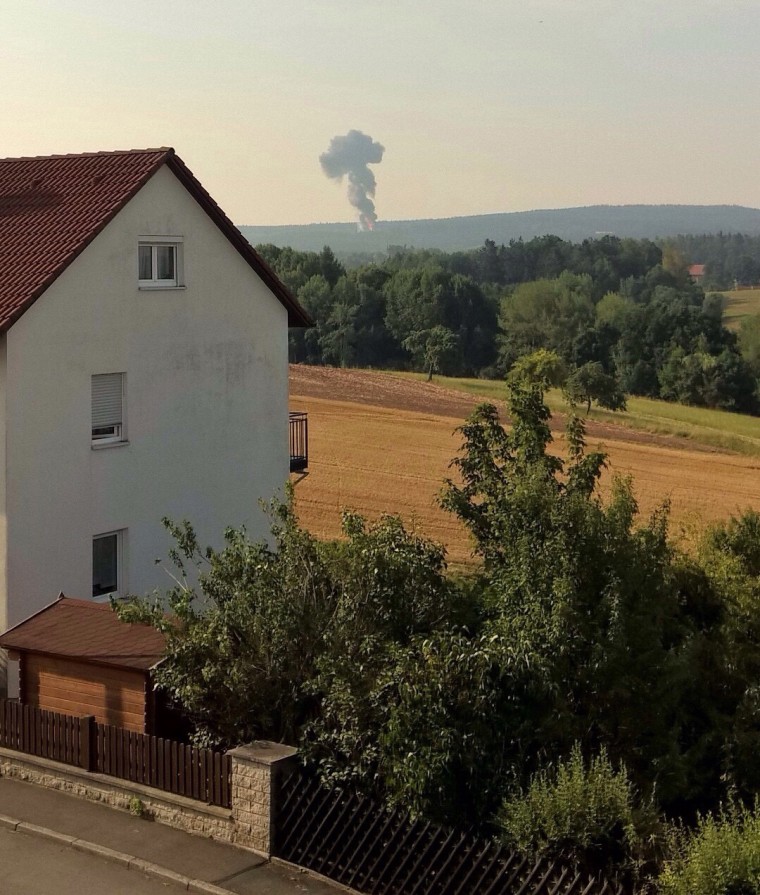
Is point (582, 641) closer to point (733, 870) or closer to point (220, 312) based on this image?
point (733, 870)

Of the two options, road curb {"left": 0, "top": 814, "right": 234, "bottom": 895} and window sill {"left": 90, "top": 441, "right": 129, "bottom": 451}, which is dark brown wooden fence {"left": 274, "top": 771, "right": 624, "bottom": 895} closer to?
road curb {"left": 0, "top": 814, "right": 234, "bottom": 895}

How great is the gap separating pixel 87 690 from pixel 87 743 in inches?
40.6

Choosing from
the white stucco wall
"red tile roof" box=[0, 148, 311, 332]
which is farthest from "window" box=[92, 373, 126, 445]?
"red tile roof" box=[0, 148, 311, 332]

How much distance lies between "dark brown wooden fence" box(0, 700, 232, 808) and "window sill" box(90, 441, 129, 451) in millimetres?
6373

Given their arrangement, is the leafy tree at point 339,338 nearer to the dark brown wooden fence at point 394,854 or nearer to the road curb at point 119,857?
the road curb at point 119,857

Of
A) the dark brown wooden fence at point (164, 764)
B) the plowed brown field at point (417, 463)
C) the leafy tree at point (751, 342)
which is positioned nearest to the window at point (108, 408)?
the dark brown wooden fence at point (164, 764)

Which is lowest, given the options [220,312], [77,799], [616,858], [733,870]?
[77,799]

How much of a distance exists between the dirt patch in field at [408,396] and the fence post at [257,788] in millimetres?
45028

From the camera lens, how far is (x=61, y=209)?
22062 millimetres

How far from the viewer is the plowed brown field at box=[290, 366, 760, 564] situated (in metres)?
39.9

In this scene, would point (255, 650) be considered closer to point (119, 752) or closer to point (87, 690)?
point (119, 752)

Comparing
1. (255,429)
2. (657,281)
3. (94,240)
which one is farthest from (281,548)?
(657,281)

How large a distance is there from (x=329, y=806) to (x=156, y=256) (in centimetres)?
1297

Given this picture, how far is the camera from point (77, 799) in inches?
589
